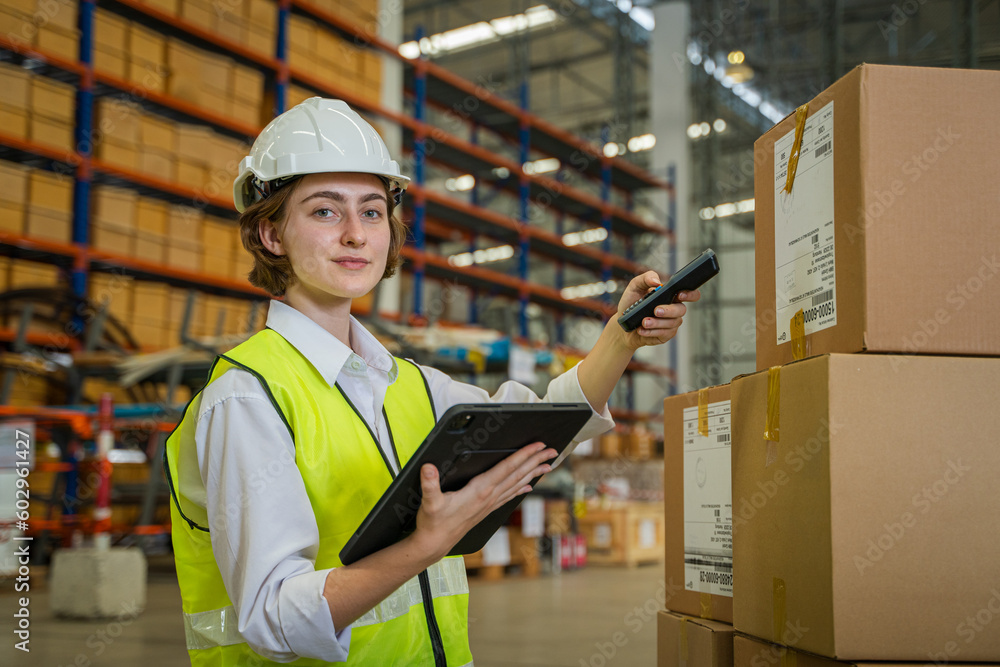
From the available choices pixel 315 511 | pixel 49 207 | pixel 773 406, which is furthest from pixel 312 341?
pixel 49 207

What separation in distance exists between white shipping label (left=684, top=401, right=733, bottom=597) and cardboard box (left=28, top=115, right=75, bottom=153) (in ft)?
18.5

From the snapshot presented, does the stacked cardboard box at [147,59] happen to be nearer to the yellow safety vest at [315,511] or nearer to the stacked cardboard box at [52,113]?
the stacked cardboard box at [52,113]

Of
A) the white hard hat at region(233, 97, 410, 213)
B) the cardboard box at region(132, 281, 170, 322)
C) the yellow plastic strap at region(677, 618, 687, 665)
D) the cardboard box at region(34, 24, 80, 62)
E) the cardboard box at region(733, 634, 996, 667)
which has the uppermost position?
the cardboard box at region(34, 24, 80, 62)

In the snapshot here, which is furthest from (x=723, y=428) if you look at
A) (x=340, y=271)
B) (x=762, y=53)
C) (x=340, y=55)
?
(x=762, y=53)

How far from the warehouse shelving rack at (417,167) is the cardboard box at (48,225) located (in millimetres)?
62

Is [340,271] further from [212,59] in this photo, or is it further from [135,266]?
[212,59]

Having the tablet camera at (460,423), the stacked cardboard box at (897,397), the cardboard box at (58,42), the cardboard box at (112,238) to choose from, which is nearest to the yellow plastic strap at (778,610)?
the stacked cardboard box at (897,397)

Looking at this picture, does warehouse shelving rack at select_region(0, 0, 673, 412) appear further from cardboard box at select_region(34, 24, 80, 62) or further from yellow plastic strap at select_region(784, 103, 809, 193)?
yellow plastic strap at select_region(784, 103, 809, 193)

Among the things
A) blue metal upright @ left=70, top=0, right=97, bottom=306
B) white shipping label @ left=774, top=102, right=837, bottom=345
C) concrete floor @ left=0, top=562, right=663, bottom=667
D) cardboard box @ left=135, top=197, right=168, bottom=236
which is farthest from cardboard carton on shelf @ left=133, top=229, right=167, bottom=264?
white shipping label @ left=774, top=102, right=837, bottom=345

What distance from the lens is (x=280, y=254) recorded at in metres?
1.45

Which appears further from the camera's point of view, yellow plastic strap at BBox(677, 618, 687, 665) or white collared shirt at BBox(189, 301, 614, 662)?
yellow plastic strap at BBox(677, 618, 687, 665)

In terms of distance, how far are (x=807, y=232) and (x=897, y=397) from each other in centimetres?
31

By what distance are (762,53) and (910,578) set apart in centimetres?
1520

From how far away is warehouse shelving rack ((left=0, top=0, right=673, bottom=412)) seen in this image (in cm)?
605
